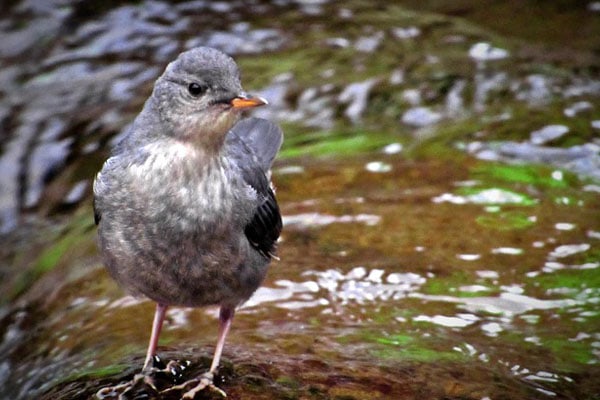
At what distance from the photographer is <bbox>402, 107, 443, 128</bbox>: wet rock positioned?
6.97 meters

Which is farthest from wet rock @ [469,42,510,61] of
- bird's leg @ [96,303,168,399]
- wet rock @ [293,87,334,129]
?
bird's leg @ [96,303,168,399]

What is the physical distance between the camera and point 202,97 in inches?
139

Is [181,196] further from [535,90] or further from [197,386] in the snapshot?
[535,90]

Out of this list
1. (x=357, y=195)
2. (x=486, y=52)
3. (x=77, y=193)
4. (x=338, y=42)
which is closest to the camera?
(x=357, y=195)

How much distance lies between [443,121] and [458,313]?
2671mm

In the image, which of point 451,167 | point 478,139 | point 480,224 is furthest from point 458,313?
point 478,139

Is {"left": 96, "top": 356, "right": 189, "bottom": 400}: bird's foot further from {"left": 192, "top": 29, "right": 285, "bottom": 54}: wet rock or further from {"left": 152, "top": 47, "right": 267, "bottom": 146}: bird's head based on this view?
{"left": 192, "top": 29, "right": 285, "bottom": 54}: wet rock

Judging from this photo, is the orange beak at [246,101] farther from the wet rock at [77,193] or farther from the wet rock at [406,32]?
the wet rock at [406,32]

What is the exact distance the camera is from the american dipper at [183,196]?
353 centimetres

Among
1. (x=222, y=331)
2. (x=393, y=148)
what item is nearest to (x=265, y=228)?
(x=222, y=331)

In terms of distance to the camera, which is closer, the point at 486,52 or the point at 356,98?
the point at 356,98

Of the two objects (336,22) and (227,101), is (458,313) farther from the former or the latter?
(336,22)

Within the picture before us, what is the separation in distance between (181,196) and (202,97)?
37 centimetres

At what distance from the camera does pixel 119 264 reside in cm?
362
